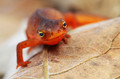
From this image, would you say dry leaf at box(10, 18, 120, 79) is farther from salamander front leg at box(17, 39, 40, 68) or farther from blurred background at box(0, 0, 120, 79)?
blurred background at box(0, 0, 120, 79)

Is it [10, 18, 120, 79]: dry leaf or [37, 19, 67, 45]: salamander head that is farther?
[37, 19, 67, 45]: salamander head

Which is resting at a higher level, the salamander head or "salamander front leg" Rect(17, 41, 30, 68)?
the salamander head

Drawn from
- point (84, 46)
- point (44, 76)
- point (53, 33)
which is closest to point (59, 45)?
point (53, 33)

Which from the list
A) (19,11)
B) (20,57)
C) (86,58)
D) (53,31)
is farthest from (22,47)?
(19,11)

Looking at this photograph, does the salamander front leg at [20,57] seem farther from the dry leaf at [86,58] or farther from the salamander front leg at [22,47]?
the dry leaf at [86,58]

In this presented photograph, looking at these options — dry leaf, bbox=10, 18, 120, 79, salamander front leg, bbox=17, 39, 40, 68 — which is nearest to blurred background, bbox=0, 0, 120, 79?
salamander front leg, bbox=17, 39, 40, 68

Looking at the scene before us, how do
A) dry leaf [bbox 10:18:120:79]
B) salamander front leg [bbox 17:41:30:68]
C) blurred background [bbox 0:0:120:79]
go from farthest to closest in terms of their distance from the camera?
blurred background [bbox 0:0:120:79], salamander front leg [bbox 17:41:30:68], dry leaf [bbox 10:18:120:79]

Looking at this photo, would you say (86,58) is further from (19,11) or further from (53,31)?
(19,11)
